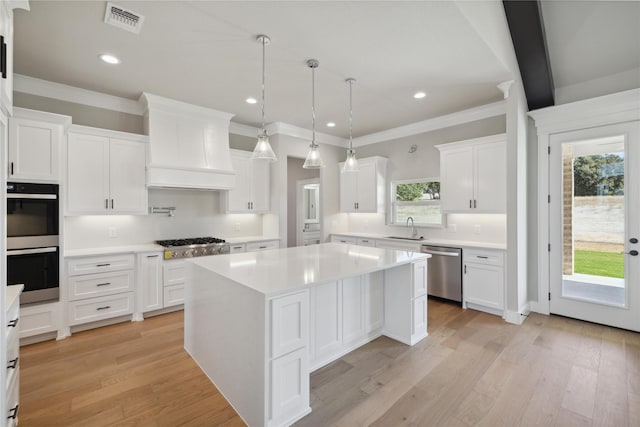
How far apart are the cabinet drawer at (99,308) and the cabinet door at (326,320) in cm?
248

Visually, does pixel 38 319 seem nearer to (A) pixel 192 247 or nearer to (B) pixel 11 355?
(A) pixel 192 247

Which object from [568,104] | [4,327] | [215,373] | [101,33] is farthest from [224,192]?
[568,104]

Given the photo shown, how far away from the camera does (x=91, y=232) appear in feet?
12.2

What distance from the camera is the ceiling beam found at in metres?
2.81

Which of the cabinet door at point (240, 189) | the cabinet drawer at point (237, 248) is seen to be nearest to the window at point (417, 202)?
the cabinet door at point (240, 189)

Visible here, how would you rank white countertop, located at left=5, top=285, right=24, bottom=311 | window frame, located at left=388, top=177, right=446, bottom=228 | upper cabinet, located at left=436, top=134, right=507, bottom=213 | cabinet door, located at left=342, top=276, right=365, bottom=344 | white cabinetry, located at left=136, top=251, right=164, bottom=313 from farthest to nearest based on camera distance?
1. window frame, located at left=388, top=177, right=446, bottom=228
2. upper cabinet, located at left=436, top=134, right=507, bottom=213
3. white cabinetry, located at left=136, top=251, right=164, bottom=313
4. cabinet door, located at left=342, top=276, right=365, bottom=344
5. white countertop, located at left=5, top=285, right=24, bottom=311

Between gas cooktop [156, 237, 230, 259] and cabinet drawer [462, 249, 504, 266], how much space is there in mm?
3342

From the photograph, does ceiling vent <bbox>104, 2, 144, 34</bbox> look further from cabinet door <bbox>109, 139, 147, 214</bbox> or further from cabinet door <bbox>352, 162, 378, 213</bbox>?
cabinet door <bbox>352, 162, 378, 213</bbox>

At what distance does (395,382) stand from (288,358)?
1.00m

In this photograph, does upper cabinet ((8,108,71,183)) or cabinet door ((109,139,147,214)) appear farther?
cabinet door ((109,139,147,214))

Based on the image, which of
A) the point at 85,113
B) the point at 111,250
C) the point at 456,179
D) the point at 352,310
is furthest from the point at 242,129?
the point at 352,310

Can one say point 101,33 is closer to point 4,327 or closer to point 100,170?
point 100,170

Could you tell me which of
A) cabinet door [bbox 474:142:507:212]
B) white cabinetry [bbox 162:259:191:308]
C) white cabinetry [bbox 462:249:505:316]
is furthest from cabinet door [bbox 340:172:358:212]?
white cabinetry [bbox 162:259:191:308]

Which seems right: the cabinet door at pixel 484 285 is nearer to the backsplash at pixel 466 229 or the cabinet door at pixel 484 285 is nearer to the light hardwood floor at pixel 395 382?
the light hardwood floor at pixel 395 382
